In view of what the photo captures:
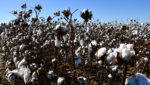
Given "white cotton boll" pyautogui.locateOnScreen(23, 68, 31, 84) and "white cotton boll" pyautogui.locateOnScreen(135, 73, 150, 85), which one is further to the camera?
"white cotton boll" pyautogui.locateOnScreen(23, 68, 31, 84)

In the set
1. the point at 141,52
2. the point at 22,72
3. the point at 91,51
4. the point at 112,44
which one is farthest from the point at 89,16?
the point at 112,44

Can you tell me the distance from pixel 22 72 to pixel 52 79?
542mm

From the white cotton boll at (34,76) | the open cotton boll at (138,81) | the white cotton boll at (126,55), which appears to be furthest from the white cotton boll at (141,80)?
the white cotton boll at (34,76)

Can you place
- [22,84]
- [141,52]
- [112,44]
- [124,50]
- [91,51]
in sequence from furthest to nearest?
Answer: [112,44]
[141,52]
[22,84]
[91,51]
[124,50]

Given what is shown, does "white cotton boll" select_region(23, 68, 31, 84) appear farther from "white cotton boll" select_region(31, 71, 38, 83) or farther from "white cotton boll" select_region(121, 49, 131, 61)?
"white cotton boll" select_region(121, 49, 131, 61)

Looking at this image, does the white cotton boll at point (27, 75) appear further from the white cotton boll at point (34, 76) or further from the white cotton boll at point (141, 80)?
the white cotton boll at point (141, 80)

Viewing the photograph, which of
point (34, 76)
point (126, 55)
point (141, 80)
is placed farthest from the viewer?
point (34, 76)

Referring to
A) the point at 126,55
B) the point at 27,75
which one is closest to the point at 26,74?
the point at 27,75

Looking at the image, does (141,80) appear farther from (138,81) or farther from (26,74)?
(26,74)

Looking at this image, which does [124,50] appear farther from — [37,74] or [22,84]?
[22,84]

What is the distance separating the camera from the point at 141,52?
19.9 ft

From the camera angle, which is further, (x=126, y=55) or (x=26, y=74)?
(x=26, y=74)

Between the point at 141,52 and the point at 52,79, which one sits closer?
the point at 52,79

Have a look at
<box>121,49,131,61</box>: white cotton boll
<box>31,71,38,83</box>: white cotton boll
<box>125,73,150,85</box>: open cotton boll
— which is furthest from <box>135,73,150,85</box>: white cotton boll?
<box>31,71,38,83</box>: white cotton boll
